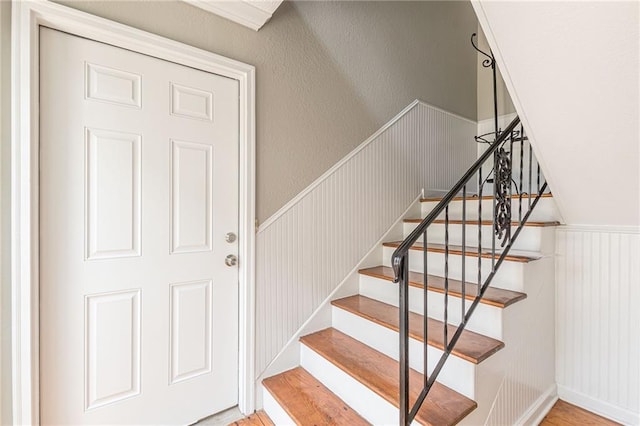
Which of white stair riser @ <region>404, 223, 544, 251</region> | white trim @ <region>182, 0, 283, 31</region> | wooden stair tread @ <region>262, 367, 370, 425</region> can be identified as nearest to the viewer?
wooden stair tread @ <region>262, 367, 370, 425</region>

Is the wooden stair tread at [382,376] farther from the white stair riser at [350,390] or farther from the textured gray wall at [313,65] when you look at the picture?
the textured gray wall at [313,65]

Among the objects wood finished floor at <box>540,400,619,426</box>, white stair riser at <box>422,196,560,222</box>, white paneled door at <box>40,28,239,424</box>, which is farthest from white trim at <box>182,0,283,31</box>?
wood finished floor at <box>540,400,619,426</box>

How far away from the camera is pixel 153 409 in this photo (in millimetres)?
1509

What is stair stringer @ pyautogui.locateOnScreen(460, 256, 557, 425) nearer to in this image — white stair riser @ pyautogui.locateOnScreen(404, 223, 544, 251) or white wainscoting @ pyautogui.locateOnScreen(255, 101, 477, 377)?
white stair riser @ pyautogui.locateOnScreen(404, 223, 544, 251)

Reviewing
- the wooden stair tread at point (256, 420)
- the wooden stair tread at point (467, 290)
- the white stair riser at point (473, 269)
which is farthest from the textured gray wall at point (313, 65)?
the wooden stair tread at point (256, 420)

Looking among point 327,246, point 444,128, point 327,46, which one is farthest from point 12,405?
point 444,128

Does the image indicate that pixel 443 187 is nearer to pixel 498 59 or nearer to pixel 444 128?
pixel 444 128

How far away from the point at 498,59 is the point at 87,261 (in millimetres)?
2131

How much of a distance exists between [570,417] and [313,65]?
2.71 meters

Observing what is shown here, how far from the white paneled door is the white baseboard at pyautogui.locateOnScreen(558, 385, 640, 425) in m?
2.09

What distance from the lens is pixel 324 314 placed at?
2.07 meters

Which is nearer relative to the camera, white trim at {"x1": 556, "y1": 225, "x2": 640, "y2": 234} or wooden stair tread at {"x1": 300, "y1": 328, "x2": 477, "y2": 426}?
wooden stair tread at {"x1": 300, "y1": 328, "x2": 477, "y2": 426}

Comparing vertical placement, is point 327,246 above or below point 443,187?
below

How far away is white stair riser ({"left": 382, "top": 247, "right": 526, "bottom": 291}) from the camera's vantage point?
5.36 feet
